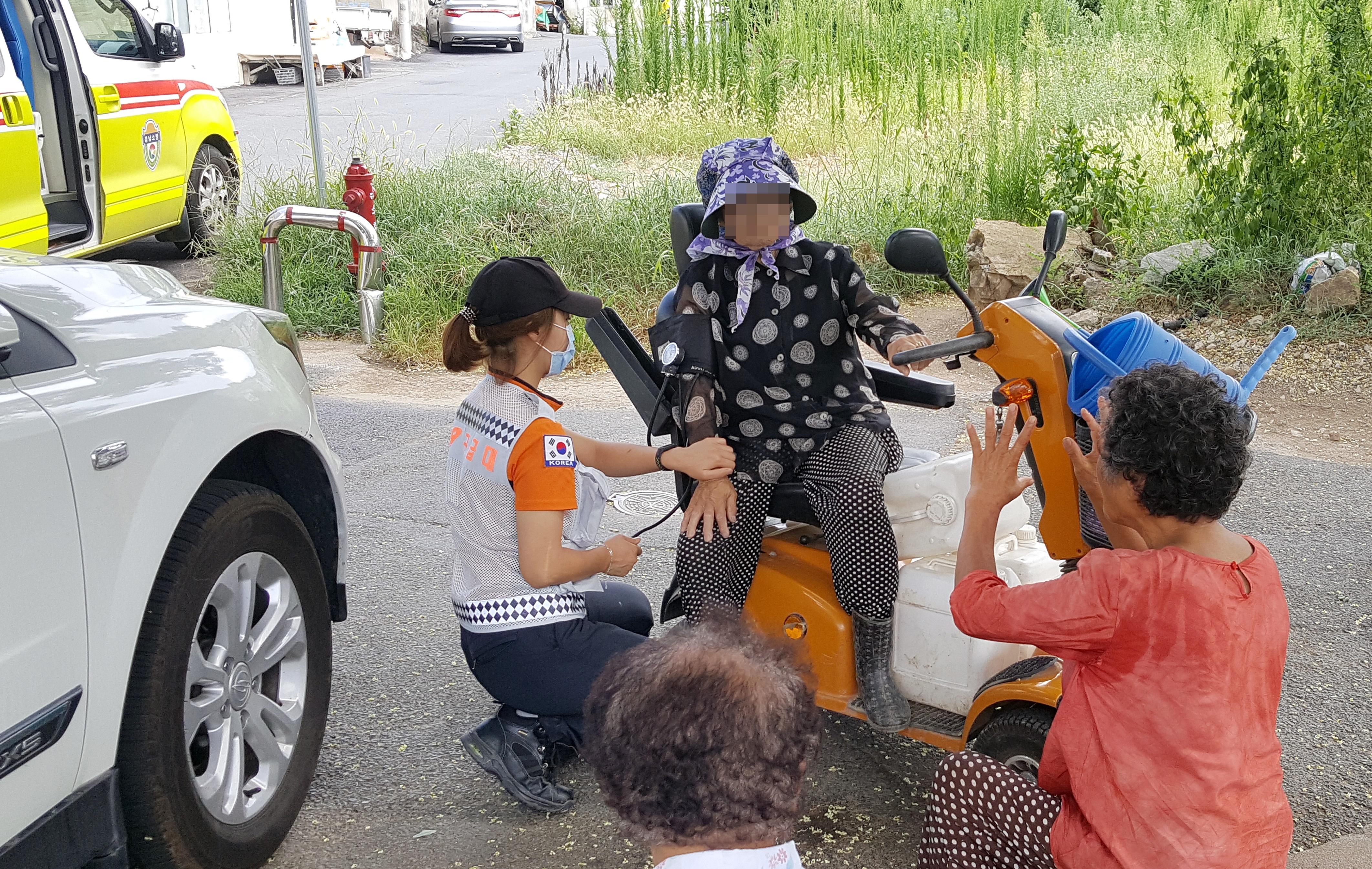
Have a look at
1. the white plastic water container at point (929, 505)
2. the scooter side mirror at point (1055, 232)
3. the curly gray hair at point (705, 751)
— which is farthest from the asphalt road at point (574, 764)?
the scooter side mirror at point (1055, 232)

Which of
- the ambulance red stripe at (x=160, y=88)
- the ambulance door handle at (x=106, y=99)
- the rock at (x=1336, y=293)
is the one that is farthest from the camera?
the ambulance red stripe at (x=160, y=88)

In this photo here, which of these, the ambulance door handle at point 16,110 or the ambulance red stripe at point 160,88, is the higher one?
the ambulance red stripe at point 160,88

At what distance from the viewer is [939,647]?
9.78 feet

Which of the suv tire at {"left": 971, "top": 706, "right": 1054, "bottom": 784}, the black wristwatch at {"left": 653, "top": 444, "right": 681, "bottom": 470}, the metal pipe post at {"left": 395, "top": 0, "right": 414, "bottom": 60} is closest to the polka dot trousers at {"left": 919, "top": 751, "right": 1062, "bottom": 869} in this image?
the suv tire at {"left": 971, "top": 706, "right": 1054, "bottom": 784}

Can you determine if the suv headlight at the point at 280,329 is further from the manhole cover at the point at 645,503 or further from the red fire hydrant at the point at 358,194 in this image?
the red fire hydrant at the point at 358,194

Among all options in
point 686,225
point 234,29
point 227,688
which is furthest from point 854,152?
point 234,29

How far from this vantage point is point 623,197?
31.3 ft

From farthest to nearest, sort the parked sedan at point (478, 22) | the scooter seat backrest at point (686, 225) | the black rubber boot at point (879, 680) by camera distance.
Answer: the parked sedan at point (478, 22) → the scooter seat backrest at point (686, 225) → the black rubber boot at point (879, 680)

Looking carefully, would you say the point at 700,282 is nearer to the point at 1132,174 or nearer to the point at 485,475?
the point at 485,475

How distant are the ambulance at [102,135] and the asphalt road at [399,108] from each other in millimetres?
690

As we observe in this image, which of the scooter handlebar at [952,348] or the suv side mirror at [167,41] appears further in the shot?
the suv side mirror at [167,41]

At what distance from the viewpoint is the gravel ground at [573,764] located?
9.52ft

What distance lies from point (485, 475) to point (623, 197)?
6917 millimetres

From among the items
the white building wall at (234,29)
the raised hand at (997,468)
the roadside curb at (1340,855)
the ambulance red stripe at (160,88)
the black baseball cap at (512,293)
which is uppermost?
the white building wall at (234,29)
